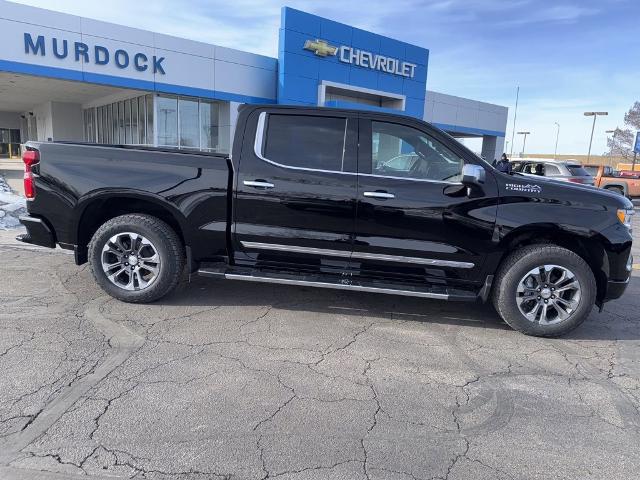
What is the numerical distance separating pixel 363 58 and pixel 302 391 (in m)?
22.7

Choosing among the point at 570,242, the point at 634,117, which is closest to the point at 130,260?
the point at 570,242

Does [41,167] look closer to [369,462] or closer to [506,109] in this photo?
[369,462]

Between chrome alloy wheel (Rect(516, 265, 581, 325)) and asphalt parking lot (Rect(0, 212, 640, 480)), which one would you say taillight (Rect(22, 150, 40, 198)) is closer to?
asphalt parking lot (Rect(0, 212, 640, 480))

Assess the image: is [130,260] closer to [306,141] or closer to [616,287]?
[306,141]

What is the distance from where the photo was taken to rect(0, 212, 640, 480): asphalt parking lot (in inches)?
101

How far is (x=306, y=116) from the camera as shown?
4656 mm

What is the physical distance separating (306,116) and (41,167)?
2.68 m

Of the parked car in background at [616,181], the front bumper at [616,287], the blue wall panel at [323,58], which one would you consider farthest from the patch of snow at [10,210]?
the parked car in background at [616,181]

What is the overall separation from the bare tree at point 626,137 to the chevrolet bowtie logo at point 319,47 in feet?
194

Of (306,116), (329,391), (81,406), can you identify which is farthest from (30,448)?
(306,116)

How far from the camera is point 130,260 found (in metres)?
4.76

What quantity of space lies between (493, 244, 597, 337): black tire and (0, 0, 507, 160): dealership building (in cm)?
1145

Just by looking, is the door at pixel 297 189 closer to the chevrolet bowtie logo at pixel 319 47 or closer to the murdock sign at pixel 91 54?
the murdock sign at pixel 91 54

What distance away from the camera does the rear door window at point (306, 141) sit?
14.9ft
